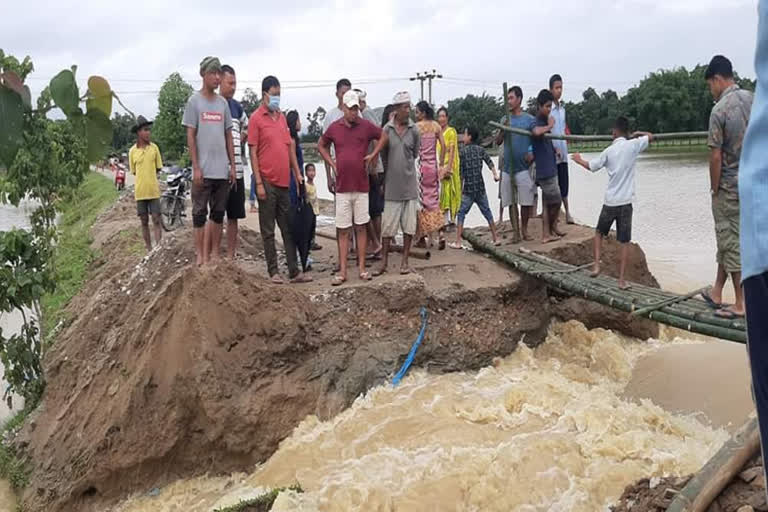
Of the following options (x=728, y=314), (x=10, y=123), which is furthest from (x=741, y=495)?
(x=728, y=314)

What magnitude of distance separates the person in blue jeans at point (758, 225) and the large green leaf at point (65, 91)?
140 centimetres

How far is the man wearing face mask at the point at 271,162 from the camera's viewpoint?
573cm

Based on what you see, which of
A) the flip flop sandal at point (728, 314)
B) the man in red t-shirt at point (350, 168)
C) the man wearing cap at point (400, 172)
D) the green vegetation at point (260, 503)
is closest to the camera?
the green vegetation at point (260, 503)

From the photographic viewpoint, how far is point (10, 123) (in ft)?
4.75

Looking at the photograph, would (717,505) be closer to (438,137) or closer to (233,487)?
(233,487)

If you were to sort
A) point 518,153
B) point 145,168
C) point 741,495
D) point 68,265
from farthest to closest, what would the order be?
point 68,265
point 145,168
point 518,153
point 741,495

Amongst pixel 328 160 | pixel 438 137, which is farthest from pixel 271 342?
pixel 438 137

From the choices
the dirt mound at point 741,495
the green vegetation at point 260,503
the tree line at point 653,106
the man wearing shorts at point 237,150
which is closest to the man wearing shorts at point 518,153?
the man wearing shorts at point 237,150

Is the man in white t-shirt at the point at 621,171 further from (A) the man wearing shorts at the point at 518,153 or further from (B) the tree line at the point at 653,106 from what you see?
(B) the tree line at the point at 653,106

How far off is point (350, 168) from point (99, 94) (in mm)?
4245

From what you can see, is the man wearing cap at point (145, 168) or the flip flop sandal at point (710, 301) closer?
the flip flop sandal at point (710, 301)

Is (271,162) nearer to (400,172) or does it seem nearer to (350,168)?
(350,168)

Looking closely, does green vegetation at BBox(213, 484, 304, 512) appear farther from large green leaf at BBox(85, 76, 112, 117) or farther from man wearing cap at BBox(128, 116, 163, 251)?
man wearing cap at BBox(128, 116, 163, 251)

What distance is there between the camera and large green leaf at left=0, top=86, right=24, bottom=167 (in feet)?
4.68
